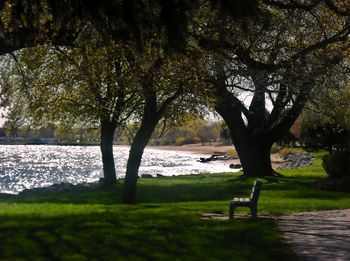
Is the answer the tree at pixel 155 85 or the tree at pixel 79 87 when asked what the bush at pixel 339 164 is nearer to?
the tree at pixel 155 85

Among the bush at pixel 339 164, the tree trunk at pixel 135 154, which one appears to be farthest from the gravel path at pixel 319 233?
the bush at pixel 339 164

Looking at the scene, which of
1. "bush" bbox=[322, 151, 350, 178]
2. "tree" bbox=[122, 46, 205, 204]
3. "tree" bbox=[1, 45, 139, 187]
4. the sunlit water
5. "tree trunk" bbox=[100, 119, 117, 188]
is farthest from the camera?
the sunlit water

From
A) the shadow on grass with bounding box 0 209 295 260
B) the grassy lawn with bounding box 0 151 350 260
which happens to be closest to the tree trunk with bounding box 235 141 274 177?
the grassy lawn with bounding box 0 151 350 260

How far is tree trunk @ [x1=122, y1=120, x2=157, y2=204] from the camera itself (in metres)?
16.3

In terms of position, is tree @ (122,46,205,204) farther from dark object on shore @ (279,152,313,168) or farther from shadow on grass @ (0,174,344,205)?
dark object on shore @ (279,152,313,168)

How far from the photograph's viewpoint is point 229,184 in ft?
80.3

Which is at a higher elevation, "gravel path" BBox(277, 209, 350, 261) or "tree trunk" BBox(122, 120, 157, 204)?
"tree trunk" BBox(122, 120, 157, 204)

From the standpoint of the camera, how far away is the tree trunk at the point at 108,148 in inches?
963

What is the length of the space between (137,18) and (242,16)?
5.99 ft

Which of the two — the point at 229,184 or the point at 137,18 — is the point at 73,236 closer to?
the point at 137,18

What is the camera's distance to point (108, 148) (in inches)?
975

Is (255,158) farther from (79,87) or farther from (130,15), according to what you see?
(130,15)

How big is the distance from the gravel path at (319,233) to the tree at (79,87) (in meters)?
5.87

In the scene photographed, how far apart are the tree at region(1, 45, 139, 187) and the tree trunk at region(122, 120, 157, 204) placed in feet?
4.18
